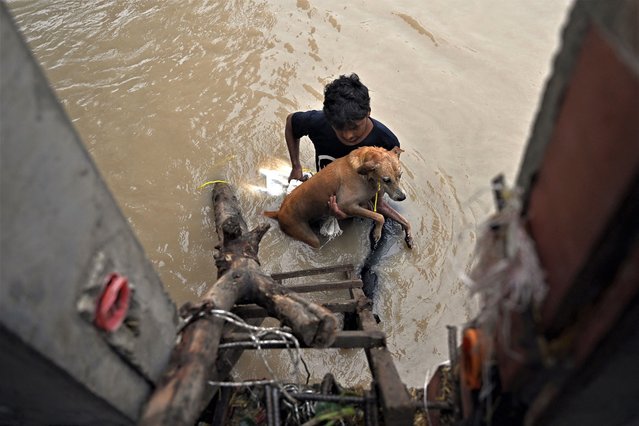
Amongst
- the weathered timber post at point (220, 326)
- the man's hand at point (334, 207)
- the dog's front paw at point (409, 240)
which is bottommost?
the dog's front paw at point (409, 240)

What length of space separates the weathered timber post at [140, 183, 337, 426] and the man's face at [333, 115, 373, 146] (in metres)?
1.37

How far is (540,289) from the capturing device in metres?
1.51

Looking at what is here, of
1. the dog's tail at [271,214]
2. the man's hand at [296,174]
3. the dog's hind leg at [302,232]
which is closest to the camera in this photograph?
the dog's hind leg at [302,232]

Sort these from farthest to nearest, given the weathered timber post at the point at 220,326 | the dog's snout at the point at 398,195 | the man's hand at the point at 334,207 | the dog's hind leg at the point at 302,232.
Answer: the dog's hind leg at the point at 302,232
the man's hand at the point at 334,207
the dog's snout at the point at 398,195
the weathered timber post at the point at 220,326

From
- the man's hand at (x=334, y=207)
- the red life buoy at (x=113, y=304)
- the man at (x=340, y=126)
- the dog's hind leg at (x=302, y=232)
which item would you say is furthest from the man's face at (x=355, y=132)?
the red life buoy at (x=113, y=304)

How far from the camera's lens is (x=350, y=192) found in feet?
15.6

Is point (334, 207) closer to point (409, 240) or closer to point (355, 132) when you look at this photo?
point (355, 132)

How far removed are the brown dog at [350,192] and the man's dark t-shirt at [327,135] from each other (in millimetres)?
210

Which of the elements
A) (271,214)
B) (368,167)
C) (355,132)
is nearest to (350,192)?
(368,167)

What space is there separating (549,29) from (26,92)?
687 cm

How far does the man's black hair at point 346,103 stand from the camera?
4.34 meters

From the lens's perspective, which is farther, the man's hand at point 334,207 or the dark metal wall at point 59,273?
the man's hand at point 334,207

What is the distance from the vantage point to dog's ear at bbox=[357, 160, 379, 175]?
14.7ft

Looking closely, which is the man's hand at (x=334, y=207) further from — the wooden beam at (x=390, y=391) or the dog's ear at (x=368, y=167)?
the wooden beam at (x=390, y=391)
